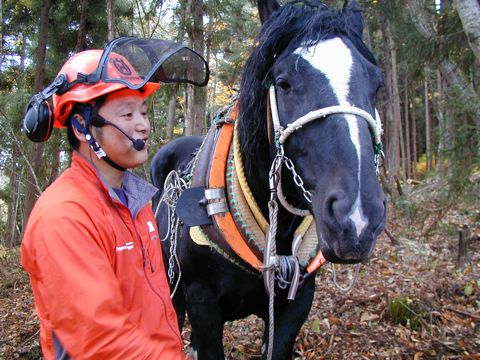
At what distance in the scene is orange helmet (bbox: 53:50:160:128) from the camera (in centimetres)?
165

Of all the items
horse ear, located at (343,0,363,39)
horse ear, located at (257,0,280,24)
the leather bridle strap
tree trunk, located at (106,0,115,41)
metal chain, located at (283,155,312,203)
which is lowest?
metal chain, located at (283,155,312,203)

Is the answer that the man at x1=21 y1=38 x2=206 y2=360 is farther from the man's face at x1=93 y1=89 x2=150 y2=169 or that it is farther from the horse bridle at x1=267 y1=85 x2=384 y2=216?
the horse bridle at x1=267 y1=85 x2=384 y2=216

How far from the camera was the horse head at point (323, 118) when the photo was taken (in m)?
1.43

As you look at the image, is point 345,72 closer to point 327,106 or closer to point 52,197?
point 327,106

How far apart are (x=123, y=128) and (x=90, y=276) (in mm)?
646

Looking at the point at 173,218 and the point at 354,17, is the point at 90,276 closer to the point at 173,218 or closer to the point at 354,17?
the point at 354,17

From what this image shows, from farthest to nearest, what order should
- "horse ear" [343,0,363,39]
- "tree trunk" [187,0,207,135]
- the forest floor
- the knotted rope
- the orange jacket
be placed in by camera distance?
"tree trunk" [187,0,207,135], the forest floor, the knotted rope, "horse ear" [343,0,363,39], the orange jacket

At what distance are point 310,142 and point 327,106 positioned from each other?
0.51 ft

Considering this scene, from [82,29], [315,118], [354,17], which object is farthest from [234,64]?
[315,118]

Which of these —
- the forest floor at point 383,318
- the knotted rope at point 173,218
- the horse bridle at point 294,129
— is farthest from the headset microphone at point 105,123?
the forest floor at point 383,318

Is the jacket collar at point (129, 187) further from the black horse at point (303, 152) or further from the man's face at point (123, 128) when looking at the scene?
the black horse at point (303, 152)

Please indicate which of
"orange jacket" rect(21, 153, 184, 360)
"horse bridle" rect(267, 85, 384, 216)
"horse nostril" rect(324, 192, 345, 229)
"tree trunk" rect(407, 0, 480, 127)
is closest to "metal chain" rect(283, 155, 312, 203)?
"horse bridle" rect(267, 85, 384, 216)

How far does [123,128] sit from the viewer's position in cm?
169

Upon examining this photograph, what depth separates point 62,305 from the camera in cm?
127
